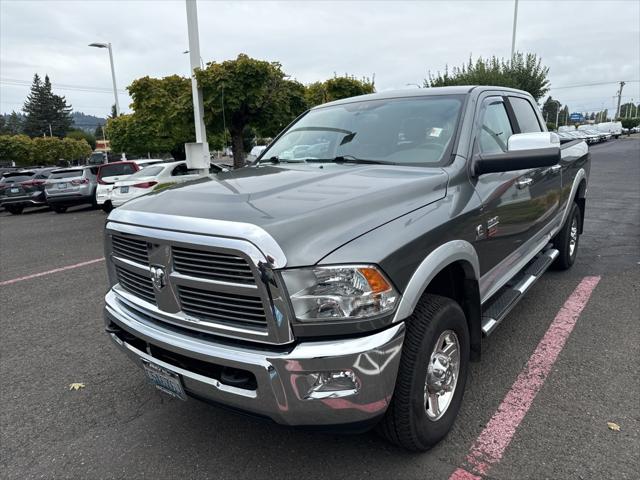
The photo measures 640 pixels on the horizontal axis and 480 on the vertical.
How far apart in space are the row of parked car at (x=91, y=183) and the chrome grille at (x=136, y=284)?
331 inches

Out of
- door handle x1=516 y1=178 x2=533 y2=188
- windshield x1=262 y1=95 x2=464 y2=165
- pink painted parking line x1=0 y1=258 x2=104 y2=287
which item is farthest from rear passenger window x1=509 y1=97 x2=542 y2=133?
pink painted parking line x1=0 y1=258 x2=104 y2=287

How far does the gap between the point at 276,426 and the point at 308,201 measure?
1.09 meters

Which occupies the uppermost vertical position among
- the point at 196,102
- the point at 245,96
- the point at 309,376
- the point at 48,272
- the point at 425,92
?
the point at 245,96

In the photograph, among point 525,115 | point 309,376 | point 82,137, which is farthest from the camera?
point 82,137

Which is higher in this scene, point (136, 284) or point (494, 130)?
point (494, 130)

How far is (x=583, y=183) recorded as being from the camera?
5.77 metres

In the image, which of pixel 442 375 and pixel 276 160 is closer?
pixel 442 375

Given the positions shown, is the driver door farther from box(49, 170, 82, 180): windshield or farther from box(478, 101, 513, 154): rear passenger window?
box(49, 170, 82, 180): windshield

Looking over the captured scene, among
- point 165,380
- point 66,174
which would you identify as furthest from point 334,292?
point 66,174

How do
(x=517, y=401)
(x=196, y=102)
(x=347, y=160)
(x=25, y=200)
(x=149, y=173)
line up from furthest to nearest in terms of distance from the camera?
1. (x=25, y=200)
2. (x=149, y=173)
3. (x=196, y=102)
4. (x=347, y=160)
5. (x=517, y=401)

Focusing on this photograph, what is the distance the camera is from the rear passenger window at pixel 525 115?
4.15 m

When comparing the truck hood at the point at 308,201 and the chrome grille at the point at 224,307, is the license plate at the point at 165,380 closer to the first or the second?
the chrome grille at the point at 224,307

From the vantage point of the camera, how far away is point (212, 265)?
210 centimetres

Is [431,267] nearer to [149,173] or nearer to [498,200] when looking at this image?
[498,200]
